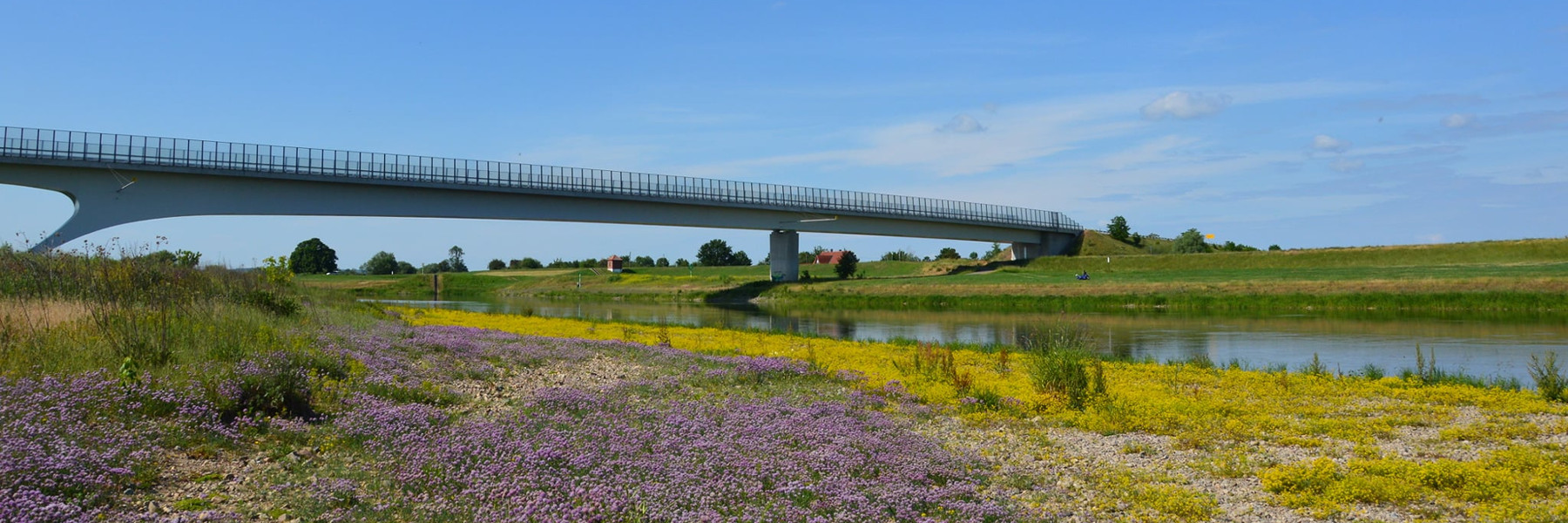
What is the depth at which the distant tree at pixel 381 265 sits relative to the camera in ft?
453

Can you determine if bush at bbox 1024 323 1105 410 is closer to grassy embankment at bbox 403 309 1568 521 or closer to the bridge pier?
grassy embankment at bbox 403 309 1568 521

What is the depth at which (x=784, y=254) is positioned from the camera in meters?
80.0

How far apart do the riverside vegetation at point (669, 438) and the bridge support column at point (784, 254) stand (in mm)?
62983

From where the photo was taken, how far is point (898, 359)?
20.3 m

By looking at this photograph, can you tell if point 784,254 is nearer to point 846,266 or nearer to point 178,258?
point 846,266

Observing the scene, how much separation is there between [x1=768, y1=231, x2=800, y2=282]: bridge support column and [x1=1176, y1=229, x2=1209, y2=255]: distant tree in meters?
45.8

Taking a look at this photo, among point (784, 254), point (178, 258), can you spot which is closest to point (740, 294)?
point (784, 254)

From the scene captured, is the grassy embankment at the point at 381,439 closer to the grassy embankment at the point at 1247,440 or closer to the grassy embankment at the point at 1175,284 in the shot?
the grassy embankment at the point at 1247,440

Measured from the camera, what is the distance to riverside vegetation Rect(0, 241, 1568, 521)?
749 centimetres

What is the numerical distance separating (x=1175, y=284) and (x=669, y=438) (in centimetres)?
5671

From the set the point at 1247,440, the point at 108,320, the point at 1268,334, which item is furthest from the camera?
the point at 1268,334

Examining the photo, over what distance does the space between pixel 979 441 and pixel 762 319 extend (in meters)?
36.9

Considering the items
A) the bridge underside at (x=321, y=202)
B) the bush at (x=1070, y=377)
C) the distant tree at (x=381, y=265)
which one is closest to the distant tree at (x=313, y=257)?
the distant tree at (x=381, y=265)

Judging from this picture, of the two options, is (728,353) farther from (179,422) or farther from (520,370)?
(179,422)
